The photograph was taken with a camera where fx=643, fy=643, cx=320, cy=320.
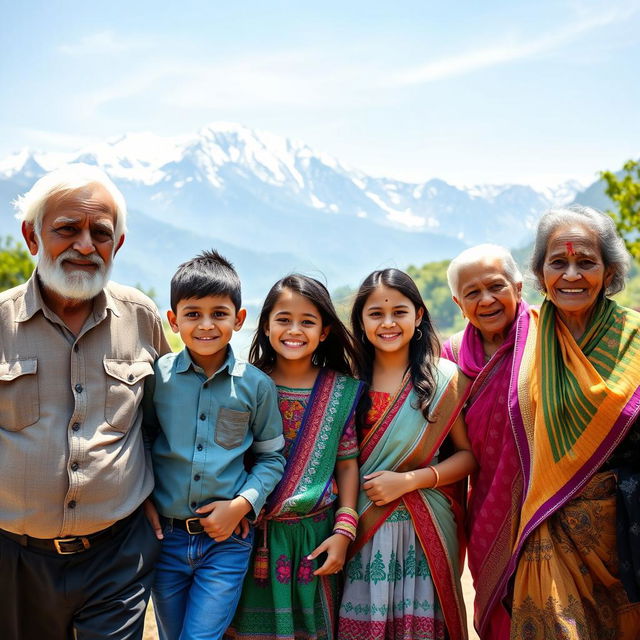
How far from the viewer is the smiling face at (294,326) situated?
10.9 ft

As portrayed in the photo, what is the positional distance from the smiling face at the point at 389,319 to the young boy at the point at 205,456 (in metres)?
0.66

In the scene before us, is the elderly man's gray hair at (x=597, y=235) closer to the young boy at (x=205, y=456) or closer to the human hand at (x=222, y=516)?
the young boy at (x=205, y=456)

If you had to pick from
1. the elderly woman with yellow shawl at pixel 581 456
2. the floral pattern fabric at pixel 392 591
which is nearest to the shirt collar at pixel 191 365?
the floral pattern fabric at pixel 392 591

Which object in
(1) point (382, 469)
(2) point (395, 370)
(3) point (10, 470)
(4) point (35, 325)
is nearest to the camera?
(3) point (10, 470)

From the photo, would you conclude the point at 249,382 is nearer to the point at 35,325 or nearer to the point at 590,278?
the point at 35,325

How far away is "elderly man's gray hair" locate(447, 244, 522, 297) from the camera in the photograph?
138 inches

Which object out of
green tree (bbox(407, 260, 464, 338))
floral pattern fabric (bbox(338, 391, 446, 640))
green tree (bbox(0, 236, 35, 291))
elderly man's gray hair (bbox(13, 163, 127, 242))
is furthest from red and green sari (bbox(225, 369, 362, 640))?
green tree (bbox(407, 260, 464, 338))

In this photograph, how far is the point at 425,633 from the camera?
3.11 meters

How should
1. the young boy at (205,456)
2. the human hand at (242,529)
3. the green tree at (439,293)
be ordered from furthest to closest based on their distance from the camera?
the green tree at (439,293), the human hand at (242,529), the young boy at (205,456)

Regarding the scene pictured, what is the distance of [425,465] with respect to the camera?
3355 mm

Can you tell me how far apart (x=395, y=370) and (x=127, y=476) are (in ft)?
4.93

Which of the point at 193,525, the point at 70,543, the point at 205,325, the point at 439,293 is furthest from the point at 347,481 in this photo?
the point at 439,293

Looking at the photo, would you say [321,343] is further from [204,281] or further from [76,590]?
[76,590]

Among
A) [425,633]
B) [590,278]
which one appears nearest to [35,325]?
[425,633]
